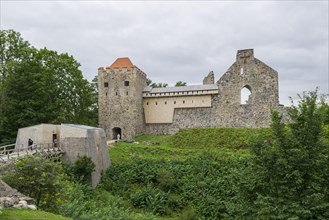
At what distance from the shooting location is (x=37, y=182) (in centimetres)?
1012

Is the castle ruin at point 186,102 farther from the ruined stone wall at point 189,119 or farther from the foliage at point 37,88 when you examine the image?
the foliage at point 37,88

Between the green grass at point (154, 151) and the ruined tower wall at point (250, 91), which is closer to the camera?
the green grass at point (154, 151)

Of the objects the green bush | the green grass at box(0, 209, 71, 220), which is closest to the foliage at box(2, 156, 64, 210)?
the green grass at box(0, 209, 71, 220)

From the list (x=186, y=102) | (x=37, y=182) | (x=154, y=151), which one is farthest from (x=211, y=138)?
(x=37, y=182)

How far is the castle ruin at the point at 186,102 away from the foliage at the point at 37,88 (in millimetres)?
2788

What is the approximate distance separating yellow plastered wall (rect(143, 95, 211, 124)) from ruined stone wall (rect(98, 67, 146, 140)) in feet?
3.07

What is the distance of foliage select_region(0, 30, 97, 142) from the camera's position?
26703 mm

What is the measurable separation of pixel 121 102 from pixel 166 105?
16.2 ft

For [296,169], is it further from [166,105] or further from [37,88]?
[37,88]

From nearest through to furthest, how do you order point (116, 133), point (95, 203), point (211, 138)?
point (95, 203) < point (211, 138) < point (116, 133)

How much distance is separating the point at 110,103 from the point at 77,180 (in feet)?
50.3

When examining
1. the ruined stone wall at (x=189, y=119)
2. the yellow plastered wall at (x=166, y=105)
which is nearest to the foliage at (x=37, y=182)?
the ruined stone wall at (x=189, y=119)

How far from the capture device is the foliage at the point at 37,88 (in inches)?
1051

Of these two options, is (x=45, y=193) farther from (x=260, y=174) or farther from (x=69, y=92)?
(x=69, y=92)
